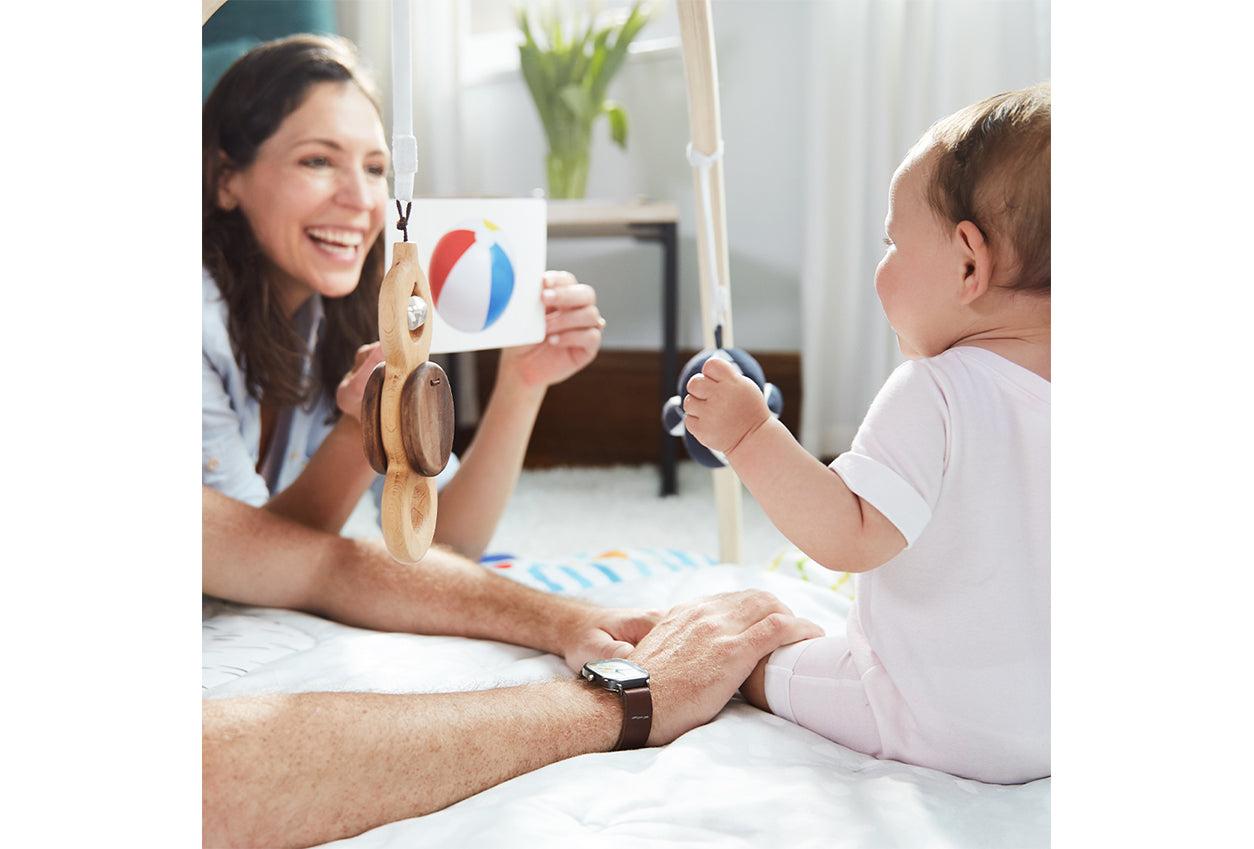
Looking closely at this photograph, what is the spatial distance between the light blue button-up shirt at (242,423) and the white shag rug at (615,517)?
0.66 meters

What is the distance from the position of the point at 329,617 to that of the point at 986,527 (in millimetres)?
634

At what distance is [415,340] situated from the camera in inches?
24.0

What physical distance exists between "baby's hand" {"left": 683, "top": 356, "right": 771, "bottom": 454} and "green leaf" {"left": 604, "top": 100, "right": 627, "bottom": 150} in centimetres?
206

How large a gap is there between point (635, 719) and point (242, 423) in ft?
2.44

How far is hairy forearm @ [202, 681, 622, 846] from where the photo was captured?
0.59 meters

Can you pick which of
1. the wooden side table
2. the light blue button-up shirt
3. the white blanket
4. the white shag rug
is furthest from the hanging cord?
the wooden side table

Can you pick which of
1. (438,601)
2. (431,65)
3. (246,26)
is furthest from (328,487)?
(431,65)

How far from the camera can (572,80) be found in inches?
103

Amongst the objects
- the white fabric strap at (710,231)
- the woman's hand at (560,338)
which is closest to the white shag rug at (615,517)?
the woman's hand at (560,338)

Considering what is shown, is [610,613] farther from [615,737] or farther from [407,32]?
[407,32]

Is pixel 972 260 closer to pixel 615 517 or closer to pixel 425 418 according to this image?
pixel 425 418

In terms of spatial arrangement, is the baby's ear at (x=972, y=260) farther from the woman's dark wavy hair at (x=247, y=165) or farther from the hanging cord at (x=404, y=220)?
the woman's dark wavy hair at (x=247, y=165)

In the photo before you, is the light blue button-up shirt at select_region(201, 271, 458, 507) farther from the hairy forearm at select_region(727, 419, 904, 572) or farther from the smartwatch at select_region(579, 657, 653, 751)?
the hairy forearm at select_region(727, 419, 904, 572)
